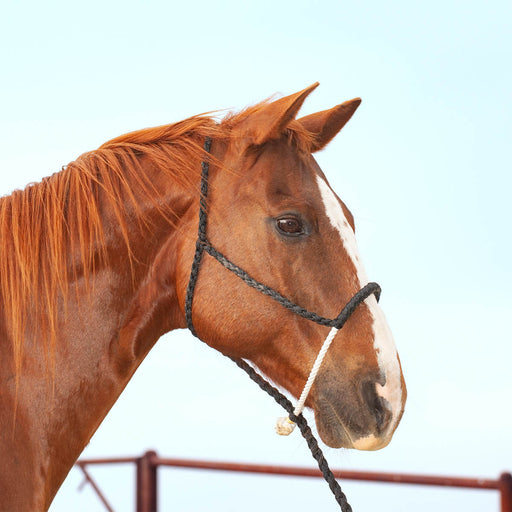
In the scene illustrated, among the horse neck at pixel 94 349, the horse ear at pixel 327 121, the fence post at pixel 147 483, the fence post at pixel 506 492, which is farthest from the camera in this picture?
the fence post at pixel 147 483

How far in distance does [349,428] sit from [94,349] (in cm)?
91

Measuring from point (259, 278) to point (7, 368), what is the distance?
36.3 inches

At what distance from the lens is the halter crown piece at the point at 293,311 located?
6.63 ft

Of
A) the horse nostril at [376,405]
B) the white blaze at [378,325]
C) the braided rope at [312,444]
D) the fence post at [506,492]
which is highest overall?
the white blaze at [378,325]

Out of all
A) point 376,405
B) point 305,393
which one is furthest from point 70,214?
point 376,405

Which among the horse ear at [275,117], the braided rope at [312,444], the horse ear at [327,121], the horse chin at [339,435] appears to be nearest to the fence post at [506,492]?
the braided rope at [312,444]

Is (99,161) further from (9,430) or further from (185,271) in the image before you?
(9,430)

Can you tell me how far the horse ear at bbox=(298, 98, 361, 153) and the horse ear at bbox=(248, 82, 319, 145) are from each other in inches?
10.1

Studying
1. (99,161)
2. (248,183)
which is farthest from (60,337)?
(248,183)

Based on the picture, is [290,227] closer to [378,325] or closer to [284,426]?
[378,325]

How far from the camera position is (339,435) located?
80.8 inches

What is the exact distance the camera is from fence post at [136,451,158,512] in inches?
219

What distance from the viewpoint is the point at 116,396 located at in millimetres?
2230

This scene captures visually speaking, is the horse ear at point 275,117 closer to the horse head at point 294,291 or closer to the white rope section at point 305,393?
the horse head at point 294,291
